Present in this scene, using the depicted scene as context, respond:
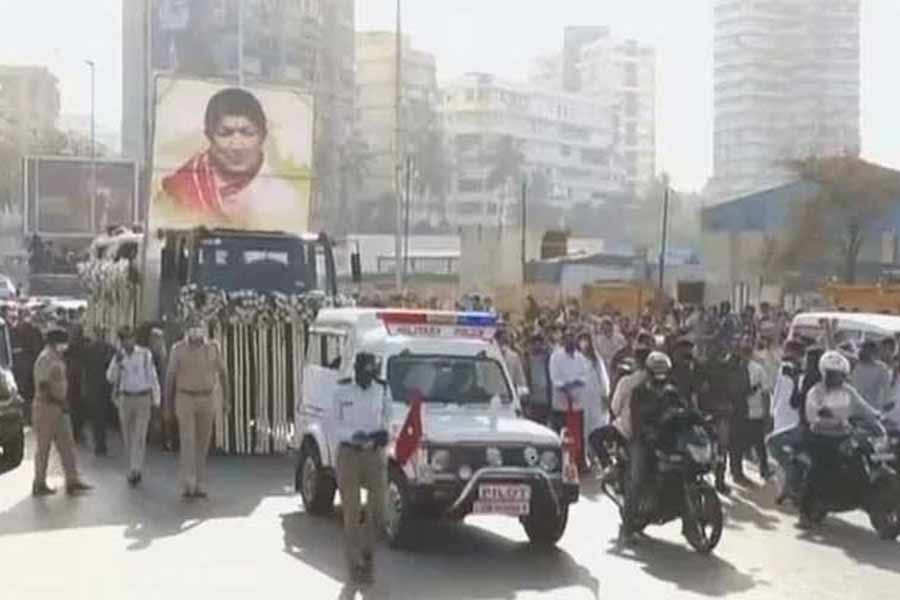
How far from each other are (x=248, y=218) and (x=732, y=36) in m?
158

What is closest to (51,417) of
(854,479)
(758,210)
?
(854,479)

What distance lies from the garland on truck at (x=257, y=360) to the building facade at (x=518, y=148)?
115253 millimetres

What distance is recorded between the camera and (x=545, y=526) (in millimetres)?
13055

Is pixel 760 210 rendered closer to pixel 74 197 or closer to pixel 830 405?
pixel 74 197

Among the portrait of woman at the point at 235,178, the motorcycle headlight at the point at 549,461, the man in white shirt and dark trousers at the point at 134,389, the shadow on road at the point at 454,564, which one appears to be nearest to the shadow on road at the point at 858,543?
the shadow on road at the point at 454,564

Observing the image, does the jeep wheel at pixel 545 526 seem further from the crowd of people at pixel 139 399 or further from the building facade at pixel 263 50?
the building facade at pixel 263 50

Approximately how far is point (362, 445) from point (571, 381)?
7.91 m

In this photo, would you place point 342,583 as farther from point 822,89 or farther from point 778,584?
point 822,89

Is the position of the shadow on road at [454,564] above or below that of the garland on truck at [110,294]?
below

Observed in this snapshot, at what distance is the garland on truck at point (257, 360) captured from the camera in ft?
64.5

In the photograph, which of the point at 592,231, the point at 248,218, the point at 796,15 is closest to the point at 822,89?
the point at 796,15

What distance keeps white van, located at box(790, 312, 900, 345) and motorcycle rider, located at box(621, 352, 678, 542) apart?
17.9 feet

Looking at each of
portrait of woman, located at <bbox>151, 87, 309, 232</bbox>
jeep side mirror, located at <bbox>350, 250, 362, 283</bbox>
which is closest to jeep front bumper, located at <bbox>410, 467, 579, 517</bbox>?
jeep side mirror, located at <bbox>350, 250, 362, 283</bbox>

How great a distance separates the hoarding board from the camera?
6266cm
